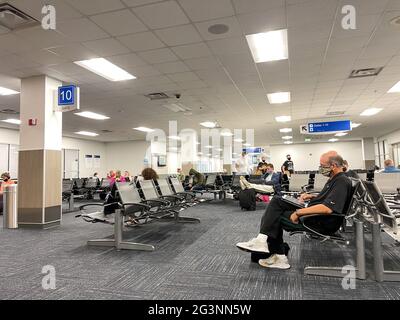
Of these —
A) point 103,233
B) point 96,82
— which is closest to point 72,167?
point 96,82

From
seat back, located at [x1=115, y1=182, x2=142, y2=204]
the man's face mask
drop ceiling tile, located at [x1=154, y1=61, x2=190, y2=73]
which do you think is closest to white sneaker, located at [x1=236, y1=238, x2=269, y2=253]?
the man's face mask

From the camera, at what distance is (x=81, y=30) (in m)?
3.82

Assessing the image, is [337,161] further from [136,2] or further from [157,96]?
[157,96]

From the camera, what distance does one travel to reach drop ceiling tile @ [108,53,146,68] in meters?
4.70

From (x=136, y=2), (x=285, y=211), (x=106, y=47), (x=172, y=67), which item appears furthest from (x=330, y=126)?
Result: (x=136, y=2)

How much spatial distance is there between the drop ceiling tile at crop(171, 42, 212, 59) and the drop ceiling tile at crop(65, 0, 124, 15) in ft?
4.22

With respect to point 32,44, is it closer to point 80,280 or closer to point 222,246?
point 80,280

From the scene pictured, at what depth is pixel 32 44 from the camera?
13.9ft

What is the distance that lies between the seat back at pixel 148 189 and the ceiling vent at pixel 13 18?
2567 mm

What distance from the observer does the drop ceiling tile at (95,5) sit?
3.19 metres

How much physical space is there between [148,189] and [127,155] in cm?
1205

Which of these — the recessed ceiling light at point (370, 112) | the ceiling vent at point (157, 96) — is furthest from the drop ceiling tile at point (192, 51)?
the recessed ceiling light at point (370, 112)
